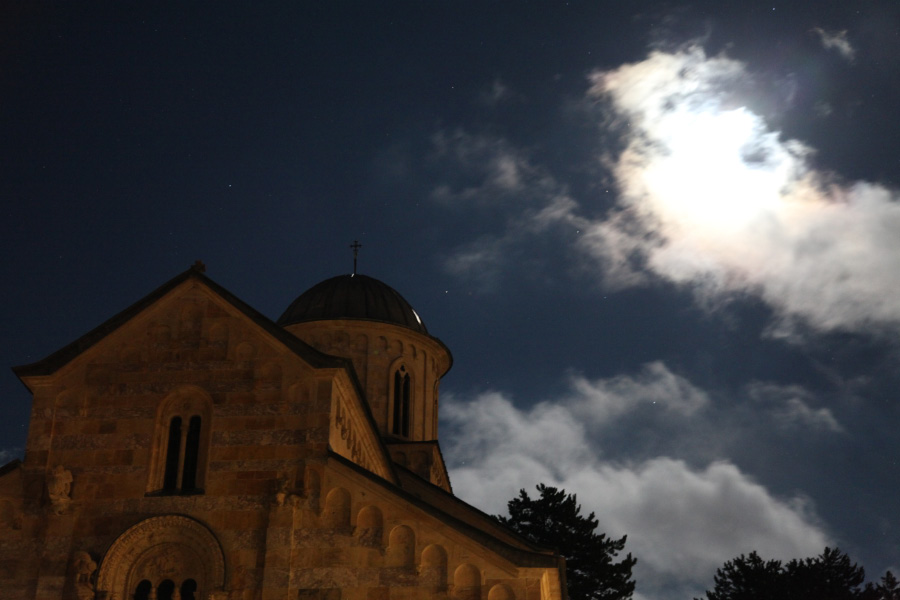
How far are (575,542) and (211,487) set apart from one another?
1101 inches

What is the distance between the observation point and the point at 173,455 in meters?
18.4

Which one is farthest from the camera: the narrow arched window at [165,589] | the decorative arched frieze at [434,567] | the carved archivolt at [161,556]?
the narrow arched window at [165,589]

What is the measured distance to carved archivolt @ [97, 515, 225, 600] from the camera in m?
17.1

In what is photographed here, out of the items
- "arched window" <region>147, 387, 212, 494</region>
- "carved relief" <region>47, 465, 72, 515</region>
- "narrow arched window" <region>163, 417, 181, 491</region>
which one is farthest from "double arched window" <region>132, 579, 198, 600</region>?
"carved relief" <region>47, 465, 72, 515</region>

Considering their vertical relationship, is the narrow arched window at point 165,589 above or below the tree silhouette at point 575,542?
below

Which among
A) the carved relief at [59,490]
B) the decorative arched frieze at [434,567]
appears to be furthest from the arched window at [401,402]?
the decorative arched frieze at [434,567]

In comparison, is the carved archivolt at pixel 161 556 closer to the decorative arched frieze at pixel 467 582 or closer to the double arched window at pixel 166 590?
the double arched window at pixel 166 590

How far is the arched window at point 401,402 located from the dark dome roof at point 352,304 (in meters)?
1.85

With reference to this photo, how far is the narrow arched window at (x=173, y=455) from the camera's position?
1819cm

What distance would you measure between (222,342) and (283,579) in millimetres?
5064

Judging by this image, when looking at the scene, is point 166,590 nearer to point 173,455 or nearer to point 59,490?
point 173,455

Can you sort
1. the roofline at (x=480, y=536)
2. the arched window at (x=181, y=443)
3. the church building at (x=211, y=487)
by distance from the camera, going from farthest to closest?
the arched window at (x=181, y=443) → the church building at (x=211, y=487) → the roofline at (x=480, y=536)

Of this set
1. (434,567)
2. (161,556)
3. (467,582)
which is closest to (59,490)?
(161,556)

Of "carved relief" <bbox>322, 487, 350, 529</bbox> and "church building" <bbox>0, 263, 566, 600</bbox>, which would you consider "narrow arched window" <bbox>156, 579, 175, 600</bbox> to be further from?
"carved relief" <bbox>322, 487, 350, 529</bbox>
